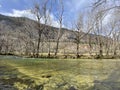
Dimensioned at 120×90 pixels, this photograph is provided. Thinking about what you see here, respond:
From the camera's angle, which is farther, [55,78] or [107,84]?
[55,78]

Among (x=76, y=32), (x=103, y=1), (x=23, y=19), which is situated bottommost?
(x=103, y=1)

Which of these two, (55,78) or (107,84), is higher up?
(55,78)

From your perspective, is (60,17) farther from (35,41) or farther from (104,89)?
(104,89)

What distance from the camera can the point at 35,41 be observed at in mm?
52250

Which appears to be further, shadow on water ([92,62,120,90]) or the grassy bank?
the grassy bank

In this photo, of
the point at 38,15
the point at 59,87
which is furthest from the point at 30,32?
→ the point at 59,87

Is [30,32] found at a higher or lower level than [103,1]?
higher

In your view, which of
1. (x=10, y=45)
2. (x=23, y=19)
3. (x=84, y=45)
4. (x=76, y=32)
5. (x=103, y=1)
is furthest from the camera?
(x=10, y=45)

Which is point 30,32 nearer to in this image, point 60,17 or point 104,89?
point 60,17

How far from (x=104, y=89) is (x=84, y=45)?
5130 centimetres

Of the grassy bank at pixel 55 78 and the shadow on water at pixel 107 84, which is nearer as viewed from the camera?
the shadow on water at pixel 107 84

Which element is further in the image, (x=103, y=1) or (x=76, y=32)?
(x=76, y=32)

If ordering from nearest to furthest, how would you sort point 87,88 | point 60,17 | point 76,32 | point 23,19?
point 87,88, point 60,17, point 76,32, point 23,19

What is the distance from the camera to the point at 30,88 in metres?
9.13
